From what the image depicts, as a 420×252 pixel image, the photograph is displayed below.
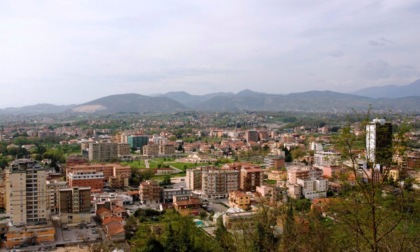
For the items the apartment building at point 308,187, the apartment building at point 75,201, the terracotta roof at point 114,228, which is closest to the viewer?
the terracotta roof at point 114,228

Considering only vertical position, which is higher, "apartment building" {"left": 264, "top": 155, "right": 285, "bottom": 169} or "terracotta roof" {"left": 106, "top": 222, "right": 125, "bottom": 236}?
"apartment building" {"left": 264, "top": 155, "right": 285, "bottom": 169}

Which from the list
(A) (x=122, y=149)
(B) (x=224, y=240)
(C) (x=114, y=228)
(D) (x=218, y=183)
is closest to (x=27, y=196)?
(C) (x=114, y=228)

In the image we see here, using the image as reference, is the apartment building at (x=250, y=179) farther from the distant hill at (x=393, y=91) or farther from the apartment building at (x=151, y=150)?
the distant hill at (x=393, y=91)

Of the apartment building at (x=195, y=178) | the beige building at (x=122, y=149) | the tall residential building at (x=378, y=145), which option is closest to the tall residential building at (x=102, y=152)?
the beige building at (x=122, y=149)

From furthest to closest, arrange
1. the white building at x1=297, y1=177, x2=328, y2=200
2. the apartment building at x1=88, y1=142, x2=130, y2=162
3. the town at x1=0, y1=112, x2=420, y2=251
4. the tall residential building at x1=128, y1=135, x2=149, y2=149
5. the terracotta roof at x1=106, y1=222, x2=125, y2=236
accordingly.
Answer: the tall residential building at x1=128, y1=135, x2=149, y2=149
the apartment building at x1=88, y1=142, x2=130, y2=162
the white building at x1=297, y1=177, x2=328, y2=200
the terracotta roof at x1=106, y1=222, x2=125, y2=236
the town at x1=0, y1=112, x2=420, y2=251

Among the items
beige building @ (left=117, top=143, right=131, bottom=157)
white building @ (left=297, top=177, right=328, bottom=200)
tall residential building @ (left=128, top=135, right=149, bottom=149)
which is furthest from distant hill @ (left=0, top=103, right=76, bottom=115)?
white building @ (left=297, top=177, right=328, bottom=200)

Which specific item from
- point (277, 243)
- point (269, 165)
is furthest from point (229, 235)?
point (269, 165)

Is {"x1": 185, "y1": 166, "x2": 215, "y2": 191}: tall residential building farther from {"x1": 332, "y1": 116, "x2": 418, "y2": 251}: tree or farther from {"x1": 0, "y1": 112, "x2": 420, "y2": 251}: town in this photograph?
{"x1": 332, "y1": 116, "x2": 418, "y2": 251}: tree
